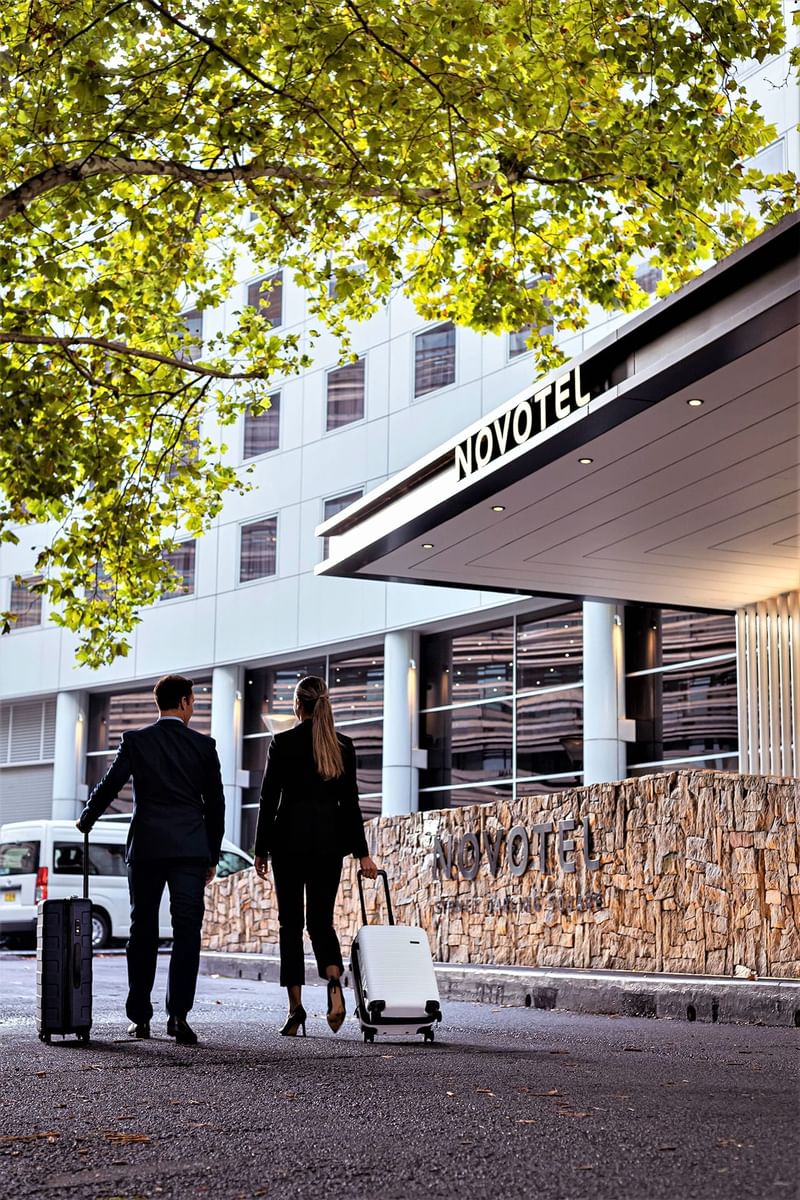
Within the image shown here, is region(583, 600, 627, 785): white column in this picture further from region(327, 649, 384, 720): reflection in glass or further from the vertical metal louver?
region(327, 649, 384, 720): reflection in glass

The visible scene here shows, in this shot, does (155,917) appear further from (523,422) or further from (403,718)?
(403,718)

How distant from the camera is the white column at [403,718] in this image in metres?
25.7

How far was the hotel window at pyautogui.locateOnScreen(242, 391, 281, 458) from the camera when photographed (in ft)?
97.6

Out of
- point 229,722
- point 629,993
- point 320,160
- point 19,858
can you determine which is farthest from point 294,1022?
point 229,722

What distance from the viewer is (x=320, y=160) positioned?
12477mm

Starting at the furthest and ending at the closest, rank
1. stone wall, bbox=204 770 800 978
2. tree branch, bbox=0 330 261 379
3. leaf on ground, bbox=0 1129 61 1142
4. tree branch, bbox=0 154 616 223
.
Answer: tree branch, bbox=0 330 261 379 < tree branch, bbox=0 154 616 223 < stone wall, bbox=204 770 800 978 < leaf on ground, bbox=0 1129 61 1142

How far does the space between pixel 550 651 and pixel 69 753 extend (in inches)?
590

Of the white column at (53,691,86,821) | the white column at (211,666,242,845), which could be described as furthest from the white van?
the white column at (53,691,86,821)

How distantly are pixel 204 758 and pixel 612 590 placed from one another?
8.68 metres

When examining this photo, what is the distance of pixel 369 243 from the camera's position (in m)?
13.8

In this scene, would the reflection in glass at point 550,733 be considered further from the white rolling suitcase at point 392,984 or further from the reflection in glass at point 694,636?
the white rolling suitcase at point 392,984

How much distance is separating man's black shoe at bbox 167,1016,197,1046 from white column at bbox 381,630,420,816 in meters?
18.2

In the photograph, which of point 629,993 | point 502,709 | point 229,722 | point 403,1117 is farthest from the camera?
point 229,722

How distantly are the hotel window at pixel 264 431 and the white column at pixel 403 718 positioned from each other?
20.0 feet
